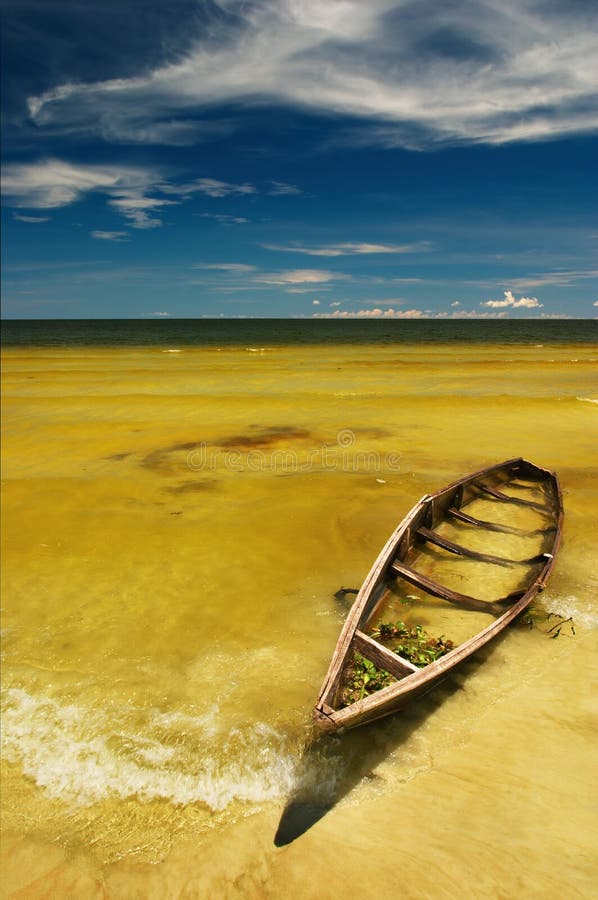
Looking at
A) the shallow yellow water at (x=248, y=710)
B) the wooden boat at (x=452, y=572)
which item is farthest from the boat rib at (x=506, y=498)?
the shallow yellow water at (x=248, y=710)

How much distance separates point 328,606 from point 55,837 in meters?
3.70

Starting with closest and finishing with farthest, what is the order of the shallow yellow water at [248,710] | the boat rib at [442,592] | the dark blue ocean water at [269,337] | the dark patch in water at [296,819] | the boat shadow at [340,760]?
the shallow yellow water at [248,710], the dark patch in water at [296,819], the boat shadow at [340,760], the boat rib at [442,592], the dark blue ocean water at [269,337]

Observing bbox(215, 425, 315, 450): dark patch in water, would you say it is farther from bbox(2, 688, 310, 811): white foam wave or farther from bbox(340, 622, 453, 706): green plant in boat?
bbox(2, 688, 310, 811): white foam wave

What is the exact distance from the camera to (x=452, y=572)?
293 inches

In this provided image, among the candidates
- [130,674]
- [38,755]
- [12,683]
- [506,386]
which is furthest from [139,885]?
[506,386]

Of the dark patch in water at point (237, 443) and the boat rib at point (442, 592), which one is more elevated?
the dark patch in water at point (237, 443)

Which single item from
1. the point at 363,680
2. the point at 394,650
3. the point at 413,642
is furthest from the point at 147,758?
the point at 413,642

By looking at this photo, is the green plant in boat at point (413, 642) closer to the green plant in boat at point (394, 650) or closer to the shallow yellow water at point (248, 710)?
the green plant in boat at point (394, 650)

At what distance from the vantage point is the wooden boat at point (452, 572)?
13.7ft

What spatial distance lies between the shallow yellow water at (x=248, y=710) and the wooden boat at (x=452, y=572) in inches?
18.2

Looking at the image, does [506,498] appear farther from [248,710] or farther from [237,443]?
[237,443]

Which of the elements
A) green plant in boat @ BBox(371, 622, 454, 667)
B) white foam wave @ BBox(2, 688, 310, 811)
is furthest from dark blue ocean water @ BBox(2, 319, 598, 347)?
white foam wave @ BBox(2, 688, 310, 811)

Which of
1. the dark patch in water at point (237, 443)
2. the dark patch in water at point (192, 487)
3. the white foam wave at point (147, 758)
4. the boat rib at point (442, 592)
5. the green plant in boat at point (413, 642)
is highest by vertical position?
the dark patch in water at point (237, 443)

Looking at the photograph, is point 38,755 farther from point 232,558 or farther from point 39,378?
point 39,378
